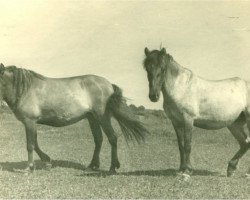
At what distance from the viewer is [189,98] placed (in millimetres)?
8273

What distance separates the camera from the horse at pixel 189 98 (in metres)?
7.91

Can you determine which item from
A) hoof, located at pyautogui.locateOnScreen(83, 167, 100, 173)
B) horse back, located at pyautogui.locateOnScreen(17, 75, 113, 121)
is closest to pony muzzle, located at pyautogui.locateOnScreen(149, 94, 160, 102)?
horse back, located at pyautogui.locateOnScreen(17, 75, 113, 121)

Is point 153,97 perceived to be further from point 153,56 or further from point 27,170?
point 27,170

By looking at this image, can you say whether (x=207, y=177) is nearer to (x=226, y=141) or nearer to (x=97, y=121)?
(x=97, y=121)

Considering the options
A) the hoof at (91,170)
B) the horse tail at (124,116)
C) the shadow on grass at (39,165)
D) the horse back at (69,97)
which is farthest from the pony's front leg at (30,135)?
the horse tail at (124,116)

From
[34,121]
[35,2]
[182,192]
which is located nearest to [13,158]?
[34,121]

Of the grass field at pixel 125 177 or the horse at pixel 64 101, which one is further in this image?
the horse at pixel 64 101

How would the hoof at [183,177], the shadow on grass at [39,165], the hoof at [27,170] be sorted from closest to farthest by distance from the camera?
the hoof at [183,177], the hoof at [27,170], the shadow on grass at [39,165]

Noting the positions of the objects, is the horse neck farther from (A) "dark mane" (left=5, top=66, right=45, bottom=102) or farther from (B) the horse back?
(A) "dark mane" (left=5, top=66, right=45, bottom=102)

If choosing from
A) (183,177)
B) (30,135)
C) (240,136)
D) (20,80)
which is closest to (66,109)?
(30,135)

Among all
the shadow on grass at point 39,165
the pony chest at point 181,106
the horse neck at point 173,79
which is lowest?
the shadow on grass at point 39,165

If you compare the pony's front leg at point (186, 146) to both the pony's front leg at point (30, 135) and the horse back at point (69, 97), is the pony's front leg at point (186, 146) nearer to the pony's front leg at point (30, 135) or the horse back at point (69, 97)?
the horse back at point (69, 97)

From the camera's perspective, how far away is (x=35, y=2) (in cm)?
984

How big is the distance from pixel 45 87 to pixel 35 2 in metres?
2.08
